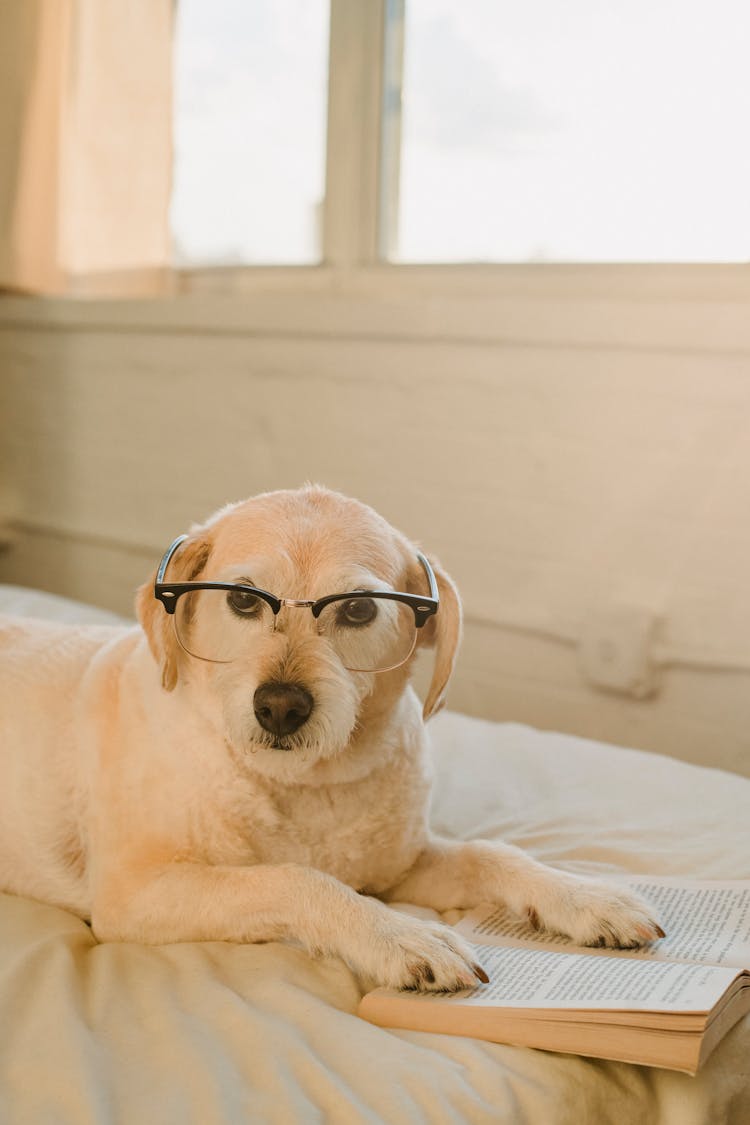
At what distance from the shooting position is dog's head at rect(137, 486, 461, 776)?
1.48m

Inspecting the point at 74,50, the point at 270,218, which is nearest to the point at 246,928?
the point at 270,218

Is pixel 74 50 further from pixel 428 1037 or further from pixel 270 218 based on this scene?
pixel 428 1037

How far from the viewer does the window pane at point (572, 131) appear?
3.01 m

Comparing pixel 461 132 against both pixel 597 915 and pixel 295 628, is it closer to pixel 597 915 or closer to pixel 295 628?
pixel 295 628

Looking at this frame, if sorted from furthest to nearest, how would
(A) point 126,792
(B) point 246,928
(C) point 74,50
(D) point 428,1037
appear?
(C) point 74,50
(A) point 126,792
(B) point 246,928
(D) point 428,1037

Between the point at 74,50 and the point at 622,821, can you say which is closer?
the point at 622,821

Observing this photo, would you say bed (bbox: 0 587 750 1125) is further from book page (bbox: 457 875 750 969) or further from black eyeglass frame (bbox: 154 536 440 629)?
black eyeglass frame (bbox: 154 536 440 629)

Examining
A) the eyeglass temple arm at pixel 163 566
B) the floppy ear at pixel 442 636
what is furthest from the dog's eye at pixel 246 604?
the floppy ear at pixel 442 636

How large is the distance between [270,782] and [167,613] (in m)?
0.29

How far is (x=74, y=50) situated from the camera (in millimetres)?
4023

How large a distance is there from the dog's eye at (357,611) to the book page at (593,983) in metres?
0.48

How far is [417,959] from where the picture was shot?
55.9 inches

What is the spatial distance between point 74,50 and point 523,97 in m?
1.73

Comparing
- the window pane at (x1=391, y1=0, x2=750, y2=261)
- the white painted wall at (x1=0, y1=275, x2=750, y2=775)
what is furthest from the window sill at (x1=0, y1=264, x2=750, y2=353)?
the window pane at (x1=391, y1=0, x2=750, y2=261)
